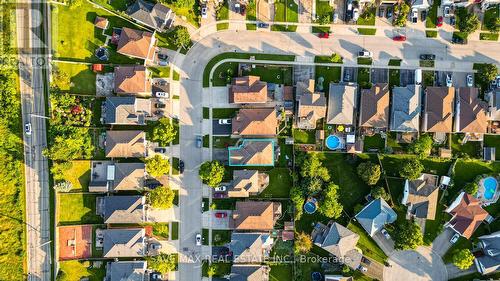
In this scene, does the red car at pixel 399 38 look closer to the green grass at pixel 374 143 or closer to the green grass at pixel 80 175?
the green grass at pixel 374 143

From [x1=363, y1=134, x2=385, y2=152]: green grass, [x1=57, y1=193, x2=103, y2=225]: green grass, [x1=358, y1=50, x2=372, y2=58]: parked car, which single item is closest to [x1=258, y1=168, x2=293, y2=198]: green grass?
[x1=363, y1=134, x2=385, y2=152]: green grass

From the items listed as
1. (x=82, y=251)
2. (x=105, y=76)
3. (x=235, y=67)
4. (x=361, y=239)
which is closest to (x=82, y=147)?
(x=105, y=76)

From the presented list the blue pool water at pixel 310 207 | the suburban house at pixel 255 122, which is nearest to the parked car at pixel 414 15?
the suburban house at pixel 255 122

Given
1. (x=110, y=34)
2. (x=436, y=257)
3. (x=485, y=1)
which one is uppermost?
(x=485, y=1)

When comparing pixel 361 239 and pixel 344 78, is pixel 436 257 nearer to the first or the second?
pixel 361 239

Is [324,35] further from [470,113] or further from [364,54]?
[470,113]

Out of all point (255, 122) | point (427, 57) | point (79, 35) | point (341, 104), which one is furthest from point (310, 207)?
point (79, 35)
